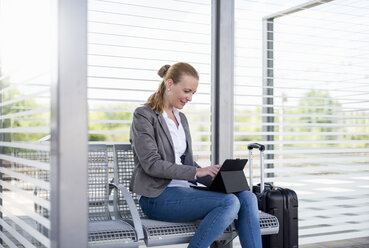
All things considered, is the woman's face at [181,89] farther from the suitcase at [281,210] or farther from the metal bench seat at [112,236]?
the metal bench seat at [112,236]

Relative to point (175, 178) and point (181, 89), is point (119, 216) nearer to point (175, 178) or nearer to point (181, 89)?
point (175, 178)

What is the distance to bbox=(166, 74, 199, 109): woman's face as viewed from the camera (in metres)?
3.08

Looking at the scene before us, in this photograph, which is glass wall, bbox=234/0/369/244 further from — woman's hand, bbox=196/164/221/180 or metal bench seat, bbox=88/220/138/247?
metal bench seat, bbox=88/220/138/247

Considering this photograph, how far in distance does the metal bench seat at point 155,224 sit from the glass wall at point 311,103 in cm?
118

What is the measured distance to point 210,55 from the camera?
12.8 ft

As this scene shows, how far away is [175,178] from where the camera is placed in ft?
9.31

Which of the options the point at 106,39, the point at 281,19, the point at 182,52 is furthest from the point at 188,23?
the point at 281,19

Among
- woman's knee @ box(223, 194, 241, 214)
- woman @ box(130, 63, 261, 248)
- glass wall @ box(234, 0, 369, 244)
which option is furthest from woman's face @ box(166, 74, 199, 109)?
glass wall @ box(234, 0, 369, 244)

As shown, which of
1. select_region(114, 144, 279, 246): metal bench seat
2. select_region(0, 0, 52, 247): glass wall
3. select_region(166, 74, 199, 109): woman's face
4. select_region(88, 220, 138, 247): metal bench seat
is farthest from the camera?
select_region(166, 74, 199, 109): woman's face

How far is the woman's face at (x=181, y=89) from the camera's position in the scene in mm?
3076

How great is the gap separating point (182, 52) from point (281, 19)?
114 centimetres

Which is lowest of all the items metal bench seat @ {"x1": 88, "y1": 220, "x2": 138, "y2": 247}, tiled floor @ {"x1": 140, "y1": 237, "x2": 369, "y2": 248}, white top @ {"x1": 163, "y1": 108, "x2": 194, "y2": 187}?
tiled floor @ {"x1": 140, "y1": 237, "x2": 369, "y2": 248}

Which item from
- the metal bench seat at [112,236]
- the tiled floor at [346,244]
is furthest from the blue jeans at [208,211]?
the tiled floor at [346,244]

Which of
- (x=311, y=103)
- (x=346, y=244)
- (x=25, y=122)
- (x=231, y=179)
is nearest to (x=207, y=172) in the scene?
(x=231, y=179)
